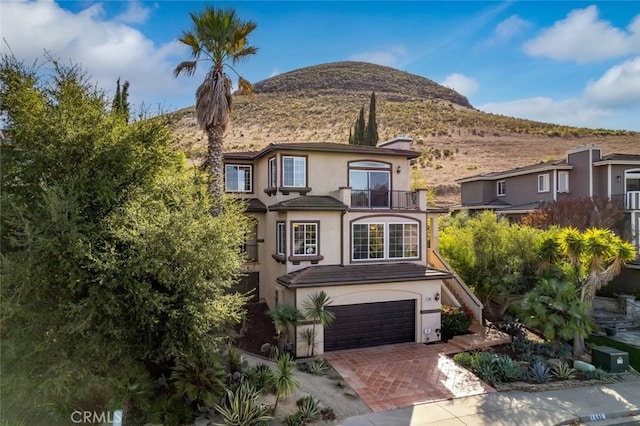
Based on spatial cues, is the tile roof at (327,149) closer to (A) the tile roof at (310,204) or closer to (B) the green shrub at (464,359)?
(A) the tile roof at (310,204)

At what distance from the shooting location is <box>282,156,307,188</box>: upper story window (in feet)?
61.1

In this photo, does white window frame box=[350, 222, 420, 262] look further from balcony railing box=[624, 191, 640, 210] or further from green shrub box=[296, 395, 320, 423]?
balcony railing box=[624, 191, 640, 210]

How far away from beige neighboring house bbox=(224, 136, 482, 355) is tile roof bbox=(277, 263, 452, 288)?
47 mm

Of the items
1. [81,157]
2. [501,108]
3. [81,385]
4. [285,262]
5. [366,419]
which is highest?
[501,108]

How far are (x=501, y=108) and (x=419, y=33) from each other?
254 feet

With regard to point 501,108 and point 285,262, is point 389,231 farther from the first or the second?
point 501,108

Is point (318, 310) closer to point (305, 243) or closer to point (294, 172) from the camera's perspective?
point (305, 243)

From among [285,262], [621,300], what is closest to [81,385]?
[285,262]

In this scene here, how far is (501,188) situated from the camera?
33844 millimetres

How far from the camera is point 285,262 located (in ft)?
57.0

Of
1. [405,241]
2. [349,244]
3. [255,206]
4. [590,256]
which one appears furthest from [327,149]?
[590,256]

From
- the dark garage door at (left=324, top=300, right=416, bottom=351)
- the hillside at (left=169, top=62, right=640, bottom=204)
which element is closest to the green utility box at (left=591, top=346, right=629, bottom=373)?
the dark garage door at (left=324, top=300, right=416, bottom=351)

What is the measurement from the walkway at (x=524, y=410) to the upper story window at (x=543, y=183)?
61.1 feet

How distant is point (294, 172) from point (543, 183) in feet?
70.1
